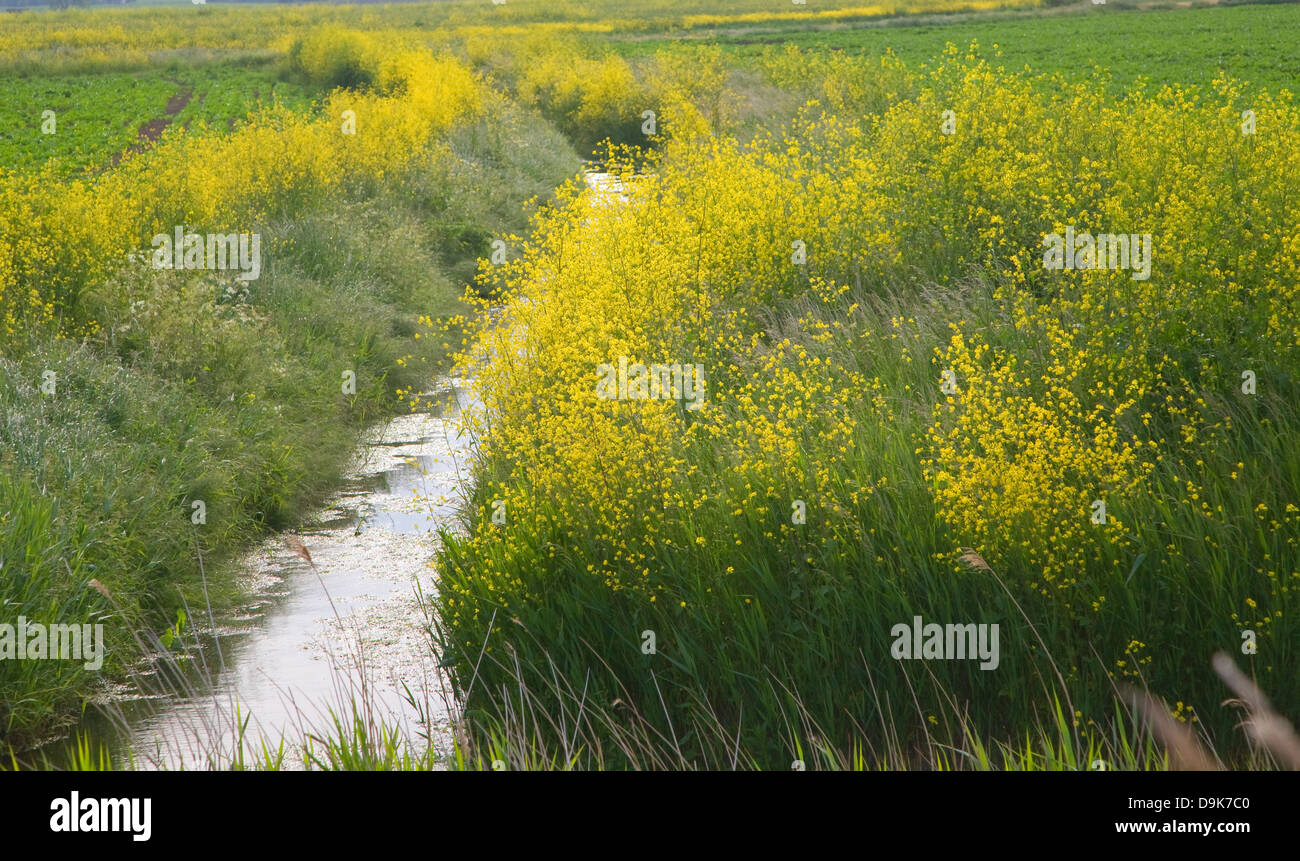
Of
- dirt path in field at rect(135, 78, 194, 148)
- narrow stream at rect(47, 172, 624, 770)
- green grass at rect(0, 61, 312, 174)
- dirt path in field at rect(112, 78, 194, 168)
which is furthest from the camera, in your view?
dirt path in field at rect(135, 78, 194, 148)

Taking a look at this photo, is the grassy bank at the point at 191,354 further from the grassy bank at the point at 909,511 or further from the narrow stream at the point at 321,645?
the grassy bank at the point at 909,511

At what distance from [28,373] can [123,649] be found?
3.02 metres

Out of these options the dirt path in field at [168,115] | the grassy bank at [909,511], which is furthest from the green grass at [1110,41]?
the grassy bank at [909,511]

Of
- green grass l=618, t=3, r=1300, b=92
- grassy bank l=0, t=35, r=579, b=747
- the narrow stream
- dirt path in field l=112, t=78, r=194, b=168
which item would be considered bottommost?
the narrow stream

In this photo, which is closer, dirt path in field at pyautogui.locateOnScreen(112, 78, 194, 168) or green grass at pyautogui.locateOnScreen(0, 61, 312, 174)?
green grass at pyautogui.locateOnScreen(0, 61, 312, 174)

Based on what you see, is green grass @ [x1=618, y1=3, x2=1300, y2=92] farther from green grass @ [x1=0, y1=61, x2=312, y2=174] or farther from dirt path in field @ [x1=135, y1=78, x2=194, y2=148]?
dirt path in field @ [x1=135, y1=78, x2=194, y2=148]

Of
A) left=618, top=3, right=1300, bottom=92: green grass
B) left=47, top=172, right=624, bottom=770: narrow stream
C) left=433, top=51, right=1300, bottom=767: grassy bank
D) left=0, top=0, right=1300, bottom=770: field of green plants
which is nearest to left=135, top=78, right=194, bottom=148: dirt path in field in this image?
left=0, top=0, right=1300, bottom=770: field of green plants

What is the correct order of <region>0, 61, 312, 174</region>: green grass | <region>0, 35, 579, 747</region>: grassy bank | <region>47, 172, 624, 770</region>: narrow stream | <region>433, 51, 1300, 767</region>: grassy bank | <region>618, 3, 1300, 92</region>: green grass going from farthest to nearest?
<region>618, 3, 1300, 92</region>: green grass → <region>0, 61, 312, 174</region>: green grass → <region>0, 35, 579, 747</region>: grassy bank → <region>47, 172, 624, 770</region>: narrow stream → <region>433, 51, 1300, 767</region>: grassy bank

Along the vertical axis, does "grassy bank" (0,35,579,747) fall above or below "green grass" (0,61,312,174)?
below

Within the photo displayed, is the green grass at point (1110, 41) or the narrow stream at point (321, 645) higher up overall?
the green grass at point (1110, 41)

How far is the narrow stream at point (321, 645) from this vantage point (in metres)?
5.72

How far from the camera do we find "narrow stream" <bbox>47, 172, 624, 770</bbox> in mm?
5723
